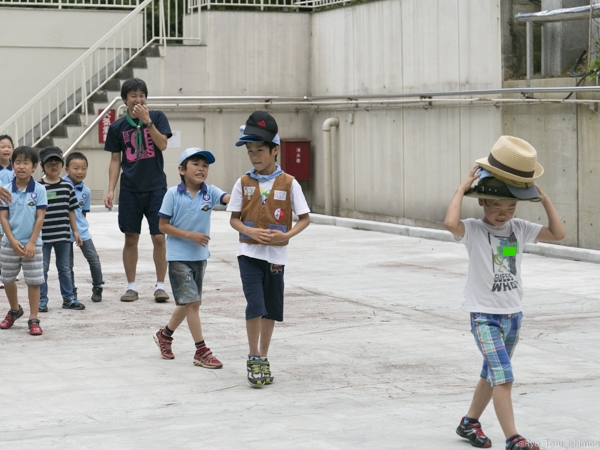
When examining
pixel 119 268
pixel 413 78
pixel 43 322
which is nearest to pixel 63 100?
pixel 413 78

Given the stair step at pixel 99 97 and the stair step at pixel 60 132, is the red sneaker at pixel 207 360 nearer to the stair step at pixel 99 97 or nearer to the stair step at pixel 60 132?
the stair step at pixel 60 132

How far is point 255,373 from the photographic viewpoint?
7070mm

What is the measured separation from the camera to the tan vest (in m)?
7.21

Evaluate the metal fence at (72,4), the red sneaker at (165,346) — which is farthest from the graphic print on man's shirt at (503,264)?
the metal fence at (72,4)

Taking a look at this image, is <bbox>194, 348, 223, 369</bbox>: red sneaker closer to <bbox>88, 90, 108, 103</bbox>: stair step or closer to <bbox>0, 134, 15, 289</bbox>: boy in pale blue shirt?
<bbox>0, 134, 15, 289</bbox>: boy in pale blue shirt

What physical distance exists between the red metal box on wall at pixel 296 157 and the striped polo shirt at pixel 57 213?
1120cm

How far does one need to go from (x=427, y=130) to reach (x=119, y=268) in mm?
6293

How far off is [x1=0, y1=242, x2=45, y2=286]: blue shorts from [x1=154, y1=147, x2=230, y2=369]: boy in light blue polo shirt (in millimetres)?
1499

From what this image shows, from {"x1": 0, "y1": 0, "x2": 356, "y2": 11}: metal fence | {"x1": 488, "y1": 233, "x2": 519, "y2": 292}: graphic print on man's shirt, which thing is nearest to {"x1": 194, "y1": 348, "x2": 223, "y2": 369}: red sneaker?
{"x1": 488, "y1": 233, "x2": 519, "y2": 292}: graphic print on man's shirt

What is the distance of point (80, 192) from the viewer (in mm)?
10633

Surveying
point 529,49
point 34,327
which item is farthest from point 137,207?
point 529,49

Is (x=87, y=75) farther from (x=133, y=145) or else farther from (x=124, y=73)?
(x=133, y=145)

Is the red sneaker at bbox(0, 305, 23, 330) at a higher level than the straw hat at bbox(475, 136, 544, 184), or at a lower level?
lower

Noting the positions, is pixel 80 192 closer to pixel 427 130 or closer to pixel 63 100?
pixel 427 130
